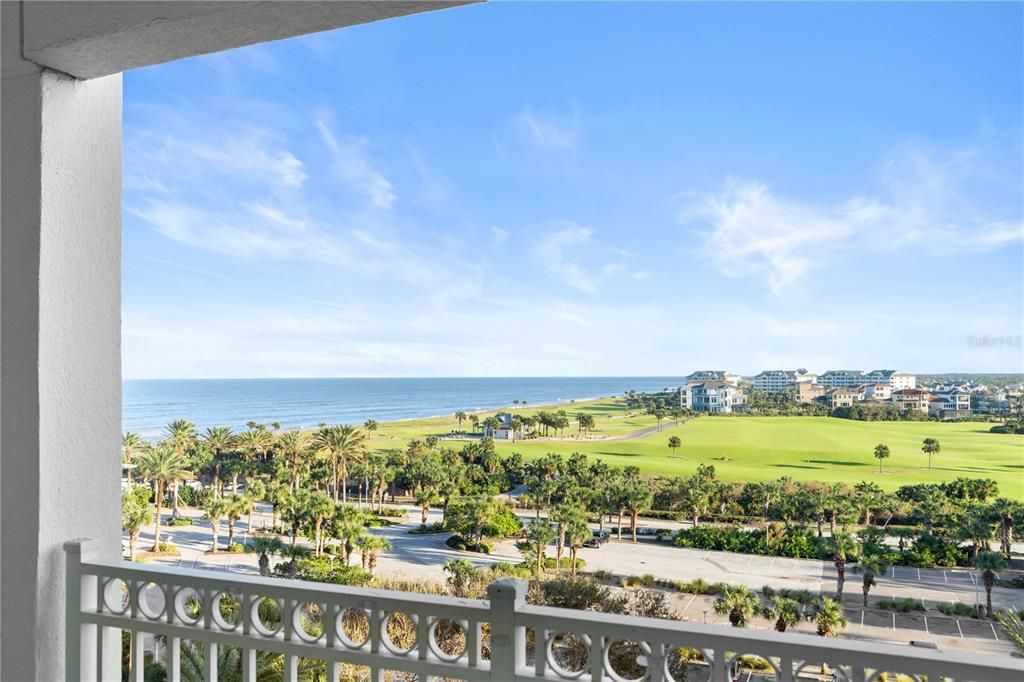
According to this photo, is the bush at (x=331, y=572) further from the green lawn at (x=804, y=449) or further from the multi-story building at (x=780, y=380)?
the multi-story building at (x=780, y=380)

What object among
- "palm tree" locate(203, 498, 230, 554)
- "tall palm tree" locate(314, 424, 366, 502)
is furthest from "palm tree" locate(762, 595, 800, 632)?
"palm tree" locate(203, 498, 230, 554)

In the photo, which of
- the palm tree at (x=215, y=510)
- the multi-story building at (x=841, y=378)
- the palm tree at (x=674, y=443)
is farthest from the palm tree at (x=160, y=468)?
the multi-story building at (x=841, y=378)

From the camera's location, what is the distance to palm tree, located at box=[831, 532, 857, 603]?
9.97 meters

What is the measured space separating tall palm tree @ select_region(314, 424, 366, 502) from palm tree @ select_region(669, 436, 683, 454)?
19.3 ft

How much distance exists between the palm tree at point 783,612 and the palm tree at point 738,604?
195mm

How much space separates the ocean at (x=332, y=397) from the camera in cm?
1237

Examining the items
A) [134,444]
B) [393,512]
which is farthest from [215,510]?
[393,512]

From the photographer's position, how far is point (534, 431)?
12.5 meters

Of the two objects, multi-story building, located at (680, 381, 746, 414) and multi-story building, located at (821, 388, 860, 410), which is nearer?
multi-story building, located at (821, 388, 860, 410)

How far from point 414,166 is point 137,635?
62.5ft

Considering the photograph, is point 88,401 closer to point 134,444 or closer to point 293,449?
point 134,444

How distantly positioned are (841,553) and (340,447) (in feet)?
28.8

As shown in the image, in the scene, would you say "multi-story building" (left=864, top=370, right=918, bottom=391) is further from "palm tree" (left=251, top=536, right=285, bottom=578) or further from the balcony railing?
"palm tree" (left=251, top=536, right=285, bottom=578)

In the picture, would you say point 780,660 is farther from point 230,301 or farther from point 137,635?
point 230,301
